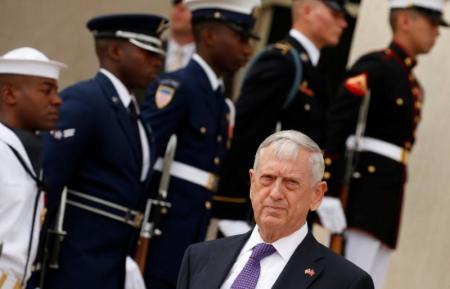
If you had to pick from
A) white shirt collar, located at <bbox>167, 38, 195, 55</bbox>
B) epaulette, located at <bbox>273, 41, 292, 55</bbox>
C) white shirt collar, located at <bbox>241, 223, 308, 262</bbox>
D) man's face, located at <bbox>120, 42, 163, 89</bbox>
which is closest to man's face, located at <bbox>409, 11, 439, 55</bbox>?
epaulette, located at <bbox>273, 41, 292, 55</bbox>

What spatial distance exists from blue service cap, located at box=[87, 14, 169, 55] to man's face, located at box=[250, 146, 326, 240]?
2492mm

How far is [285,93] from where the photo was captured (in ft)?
26.8

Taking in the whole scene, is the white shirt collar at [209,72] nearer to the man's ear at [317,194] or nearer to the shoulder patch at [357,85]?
the shoulder patch at [357,85]

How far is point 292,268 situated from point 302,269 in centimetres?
3

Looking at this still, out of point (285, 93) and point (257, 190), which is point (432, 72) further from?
point (257, 190)

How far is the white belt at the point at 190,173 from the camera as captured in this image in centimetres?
768

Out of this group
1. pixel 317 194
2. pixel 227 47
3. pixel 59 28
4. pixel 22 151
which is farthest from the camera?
pixel 59 28

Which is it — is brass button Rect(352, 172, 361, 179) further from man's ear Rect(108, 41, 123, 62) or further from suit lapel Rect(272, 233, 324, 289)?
suit lapel Rect(272, 233, 324, 289)

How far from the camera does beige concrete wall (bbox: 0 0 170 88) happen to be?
8883mm

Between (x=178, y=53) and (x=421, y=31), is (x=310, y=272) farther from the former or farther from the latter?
(x=178, y=53)

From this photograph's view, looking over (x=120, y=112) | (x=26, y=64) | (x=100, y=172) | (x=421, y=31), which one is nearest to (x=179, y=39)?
→ (x=421, y=31)

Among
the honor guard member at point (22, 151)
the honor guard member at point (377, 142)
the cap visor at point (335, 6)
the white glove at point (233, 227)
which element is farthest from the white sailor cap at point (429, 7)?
the honor guard member at point (22, 151)

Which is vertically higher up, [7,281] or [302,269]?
[302,269]

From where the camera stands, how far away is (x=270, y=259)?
4.92m
